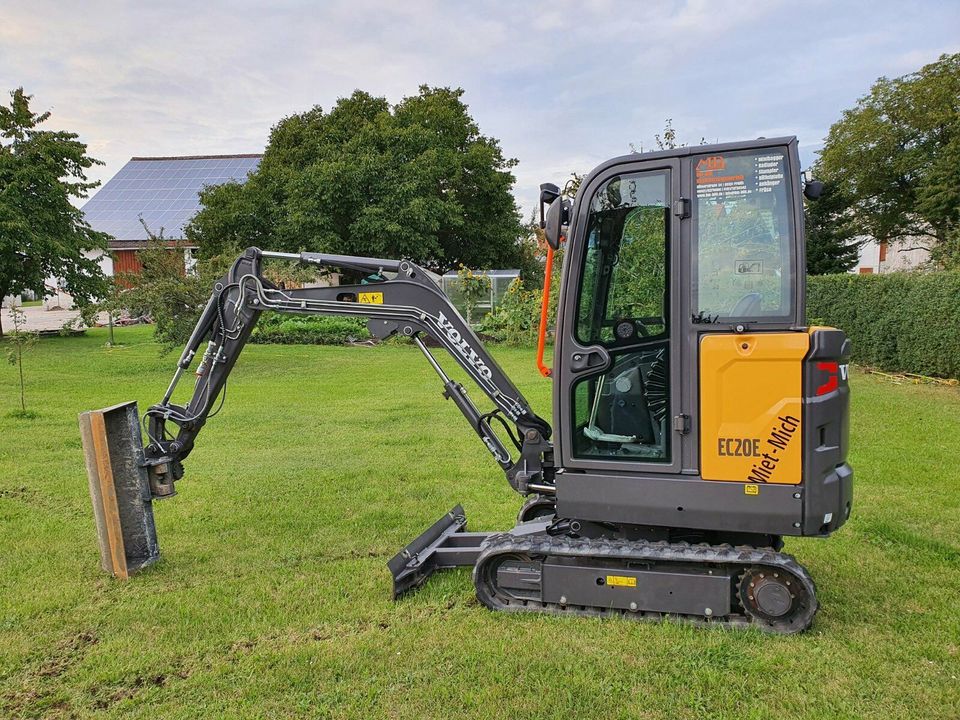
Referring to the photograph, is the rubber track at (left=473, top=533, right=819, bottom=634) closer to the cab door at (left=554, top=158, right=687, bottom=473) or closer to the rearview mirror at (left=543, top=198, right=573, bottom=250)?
the cab door at (left=554, top=158, right=687, bottom=473)

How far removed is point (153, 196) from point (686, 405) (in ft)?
152

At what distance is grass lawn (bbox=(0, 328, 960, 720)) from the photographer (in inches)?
144

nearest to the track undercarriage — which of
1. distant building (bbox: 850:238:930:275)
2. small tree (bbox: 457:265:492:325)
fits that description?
small tree (bbox: 457:265:492:325)

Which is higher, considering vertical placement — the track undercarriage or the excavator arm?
the excavator arm

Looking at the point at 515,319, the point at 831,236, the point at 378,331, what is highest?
the point at 831,236

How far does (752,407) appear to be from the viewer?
4078 mm

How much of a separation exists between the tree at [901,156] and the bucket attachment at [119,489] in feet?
92.3

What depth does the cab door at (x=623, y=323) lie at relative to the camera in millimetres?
4227

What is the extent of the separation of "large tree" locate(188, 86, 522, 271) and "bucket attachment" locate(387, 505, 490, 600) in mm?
20882

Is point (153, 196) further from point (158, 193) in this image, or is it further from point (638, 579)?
point (638, 579)

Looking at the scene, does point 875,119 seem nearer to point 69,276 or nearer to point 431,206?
point 431,206

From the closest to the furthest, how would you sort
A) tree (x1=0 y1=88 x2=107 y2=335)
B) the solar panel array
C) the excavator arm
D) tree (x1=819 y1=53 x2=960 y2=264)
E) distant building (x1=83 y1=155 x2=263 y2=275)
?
the excavator arm
tree (x1=0 y1=88 x2=107 y2=335)
tree (x1=819 y1=53 x2=960 y2=264)
distant building (x1=83 y1=155 x2=263 y2=275)
the solar panel array

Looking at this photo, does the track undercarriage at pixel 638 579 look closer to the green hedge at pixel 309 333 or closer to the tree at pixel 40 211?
the green hedge at pixel 309 333

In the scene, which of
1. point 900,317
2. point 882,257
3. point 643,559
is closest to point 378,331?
point 643,559
